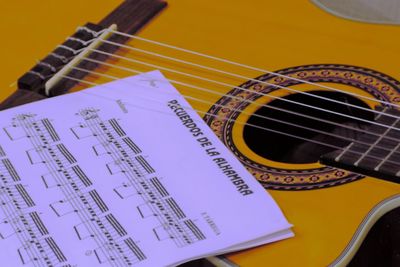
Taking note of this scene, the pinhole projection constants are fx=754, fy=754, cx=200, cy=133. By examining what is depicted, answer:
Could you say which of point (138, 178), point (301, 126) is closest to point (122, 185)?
point (138, 178)

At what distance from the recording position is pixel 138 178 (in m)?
0.83

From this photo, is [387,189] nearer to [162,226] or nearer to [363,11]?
[162,226]

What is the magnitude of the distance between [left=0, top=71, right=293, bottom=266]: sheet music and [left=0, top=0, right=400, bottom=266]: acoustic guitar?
0.09ft

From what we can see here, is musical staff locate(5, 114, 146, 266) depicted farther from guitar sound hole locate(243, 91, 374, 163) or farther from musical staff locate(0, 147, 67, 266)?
guitar sound hole locate(243, 91, 374, 163)

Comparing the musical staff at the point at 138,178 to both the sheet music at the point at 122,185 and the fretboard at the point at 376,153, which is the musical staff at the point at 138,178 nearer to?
the sheet music at the point at 122,185

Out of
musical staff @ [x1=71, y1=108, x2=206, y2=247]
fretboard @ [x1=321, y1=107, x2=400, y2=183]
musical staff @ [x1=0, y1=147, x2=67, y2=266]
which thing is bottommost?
musical staff @ [x1=0, y1=147, x2=67, y2=266]

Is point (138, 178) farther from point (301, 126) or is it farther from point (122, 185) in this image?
point (301, 126)

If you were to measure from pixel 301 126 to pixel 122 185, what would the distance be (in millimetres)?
237

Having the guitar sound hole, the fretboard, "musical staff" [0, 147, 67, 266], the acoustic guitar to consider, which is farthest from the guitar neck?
the fretboard

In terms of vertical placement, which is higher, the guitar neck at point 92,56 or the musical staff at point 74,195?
the guitar neck at point 92,56

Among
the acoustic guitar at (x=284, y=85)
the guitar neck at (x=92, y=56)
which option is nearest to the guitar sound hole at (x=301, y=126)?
the acoustic guitar at (x=284, y=85)

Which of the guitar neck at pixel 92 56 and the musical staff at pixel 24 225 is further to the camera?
the guitar neck at pixel 92 56

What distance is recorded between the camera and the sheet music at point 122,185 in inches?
→ 29.8

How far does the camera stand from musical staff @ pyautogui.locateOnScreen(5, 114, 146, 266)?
0.75 metres
